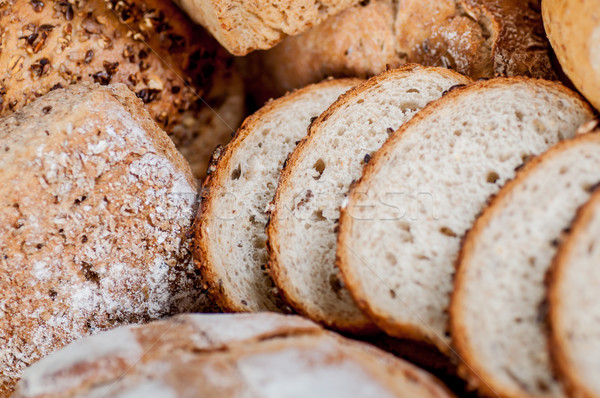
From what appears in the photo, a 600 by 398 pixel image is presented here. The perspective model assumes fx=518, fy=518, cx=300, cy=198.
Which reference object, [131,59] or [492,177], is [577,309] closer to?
[492,177]

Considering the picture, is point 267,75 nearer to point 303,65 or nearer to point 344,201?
point 303,65

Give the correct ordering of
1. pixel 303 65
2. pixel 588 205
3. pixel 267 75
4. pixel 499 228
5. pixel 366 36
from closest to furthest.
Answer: pixel 588 205, pixel 499 228, pixel 366 36, pixel 303 65, pixel 267 75

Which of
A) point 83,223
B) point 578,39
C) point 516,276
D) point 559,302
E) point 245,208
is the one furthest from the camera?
point 245,208

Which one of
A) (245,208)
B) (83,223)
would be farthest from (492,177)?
(83,223)

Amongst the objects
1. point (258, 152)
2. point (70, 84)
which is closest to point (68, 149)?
point (70, 84)

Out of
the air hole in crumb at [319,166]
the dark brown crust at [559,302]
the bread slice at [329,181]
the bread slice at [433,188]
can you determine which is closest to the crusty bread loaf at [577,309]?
the dark brown crust at [559,302]

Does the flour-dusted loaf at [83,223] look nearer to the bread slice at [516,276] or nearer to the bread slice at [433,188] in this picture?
the bread slice at [433,188]

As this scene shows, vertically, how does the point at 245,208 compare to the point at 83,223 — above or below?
below
